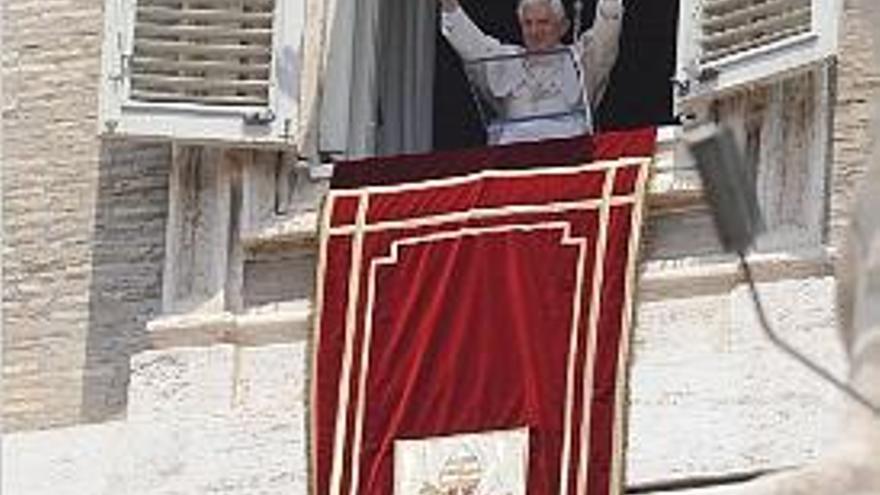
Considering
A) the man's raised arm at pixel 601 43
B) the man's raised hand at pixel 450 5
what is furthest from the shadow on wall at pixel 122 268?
the man's raised arm at pixel 601 43

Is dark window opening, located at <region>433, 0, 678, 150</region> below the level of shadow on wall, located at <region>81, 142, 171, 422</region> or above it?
above

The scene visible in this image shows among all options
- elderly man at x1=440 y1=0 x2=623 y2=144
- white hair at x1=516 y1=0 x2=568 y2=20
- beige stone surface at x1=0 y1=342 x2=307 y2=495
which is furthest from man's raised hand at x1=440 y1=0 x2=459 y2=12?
beige stone surface at x1=0 y1=342 x2=307 y2=495

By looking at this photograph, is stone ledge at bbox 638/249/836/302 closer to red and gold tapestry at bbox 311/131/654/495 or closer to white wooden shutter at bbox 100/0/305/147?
red and gold tapestry at bbox 311/131/654/495

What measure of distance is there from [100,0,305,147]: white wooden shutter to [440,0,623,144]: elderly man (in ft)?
2.03

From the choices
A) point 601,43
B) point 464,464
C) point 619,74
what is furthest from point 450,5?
point 464,464

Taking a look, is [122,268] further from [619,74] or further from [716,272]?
[619,74]

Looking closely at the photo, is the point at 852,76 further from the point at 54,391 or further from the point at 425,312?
the point at 54,391

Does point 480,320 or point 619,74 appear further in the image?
point 619,74

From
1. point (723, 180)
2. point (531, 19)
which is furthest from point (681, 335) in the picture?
point (723, 180)

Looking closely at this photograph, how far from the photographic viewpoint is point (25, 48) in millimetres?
16922

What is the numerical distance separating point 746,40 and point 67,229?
7.66 ft

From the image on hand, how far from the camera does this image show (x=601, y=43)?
648 inches

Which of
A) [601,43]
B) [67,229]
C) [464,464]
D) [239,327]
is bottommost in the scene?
[464,464]

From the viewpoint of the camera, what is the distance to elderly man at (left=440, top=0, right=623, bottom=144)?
16.4 m
